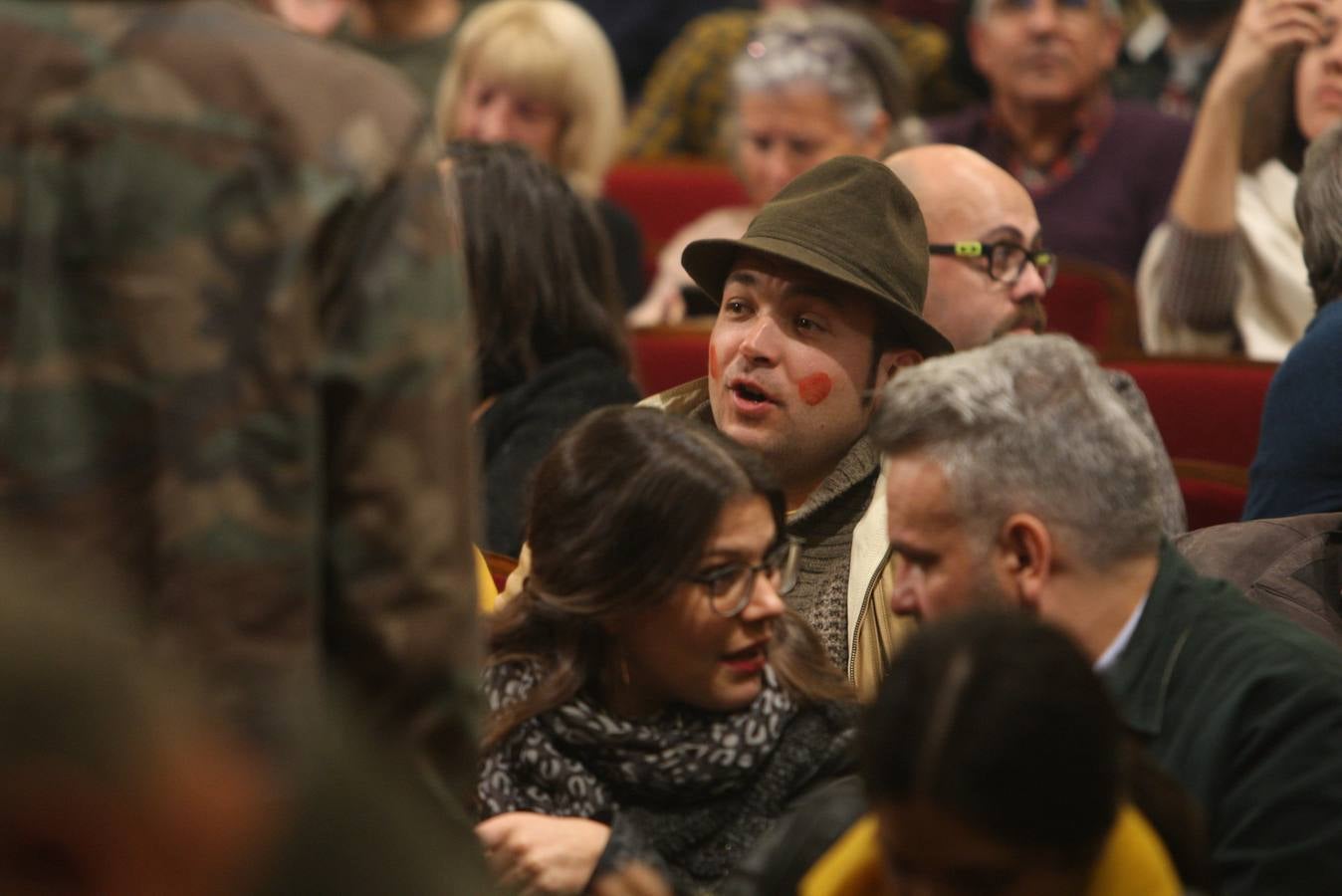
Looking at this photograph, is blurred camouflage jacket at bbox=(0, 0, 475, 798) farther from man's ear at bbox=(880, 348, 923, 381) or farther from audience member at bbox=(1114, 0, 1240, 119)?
audience member at bbox=(1114, 0, 1240, 119)

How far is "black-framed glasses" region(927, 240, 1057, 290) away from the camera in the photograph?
309cm

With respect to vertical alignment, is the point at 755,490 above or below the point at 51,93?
below

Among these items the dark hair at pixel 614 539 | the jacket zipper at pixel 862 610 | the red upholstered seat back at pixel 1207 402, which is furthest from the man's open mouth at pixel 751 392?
the red upholstered seat back at pixel 1207 402

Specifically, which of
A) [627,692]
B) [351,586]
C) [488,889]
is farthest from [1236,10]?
[488,889]

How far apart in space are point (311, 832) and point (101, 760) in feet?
0.30

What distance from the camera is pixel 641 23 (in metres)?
6.25

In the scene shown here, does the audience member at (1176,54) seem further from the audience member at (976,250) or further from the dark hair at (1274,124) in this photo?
the audience member at (976,250)

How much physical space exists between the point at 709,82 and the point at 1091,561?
12.7 ft

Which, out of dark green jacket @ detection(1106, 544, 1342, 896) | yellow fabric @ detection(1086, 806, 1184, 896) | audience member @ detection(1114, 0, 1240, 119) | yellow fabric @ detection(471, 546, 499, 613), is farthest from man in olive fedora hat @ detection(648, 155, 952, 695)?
audience member @ detection(1114, 0, 1240, 119)

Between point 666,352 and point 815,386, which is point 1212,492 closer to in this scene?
point 815,386

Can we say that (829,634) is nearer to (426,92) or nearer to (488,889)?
(488,889)

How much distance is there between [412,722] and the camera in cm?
140

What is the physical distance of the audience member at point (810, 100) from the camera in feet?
13.9

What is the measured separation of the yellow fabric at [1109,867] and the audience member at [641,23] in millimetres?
4972
